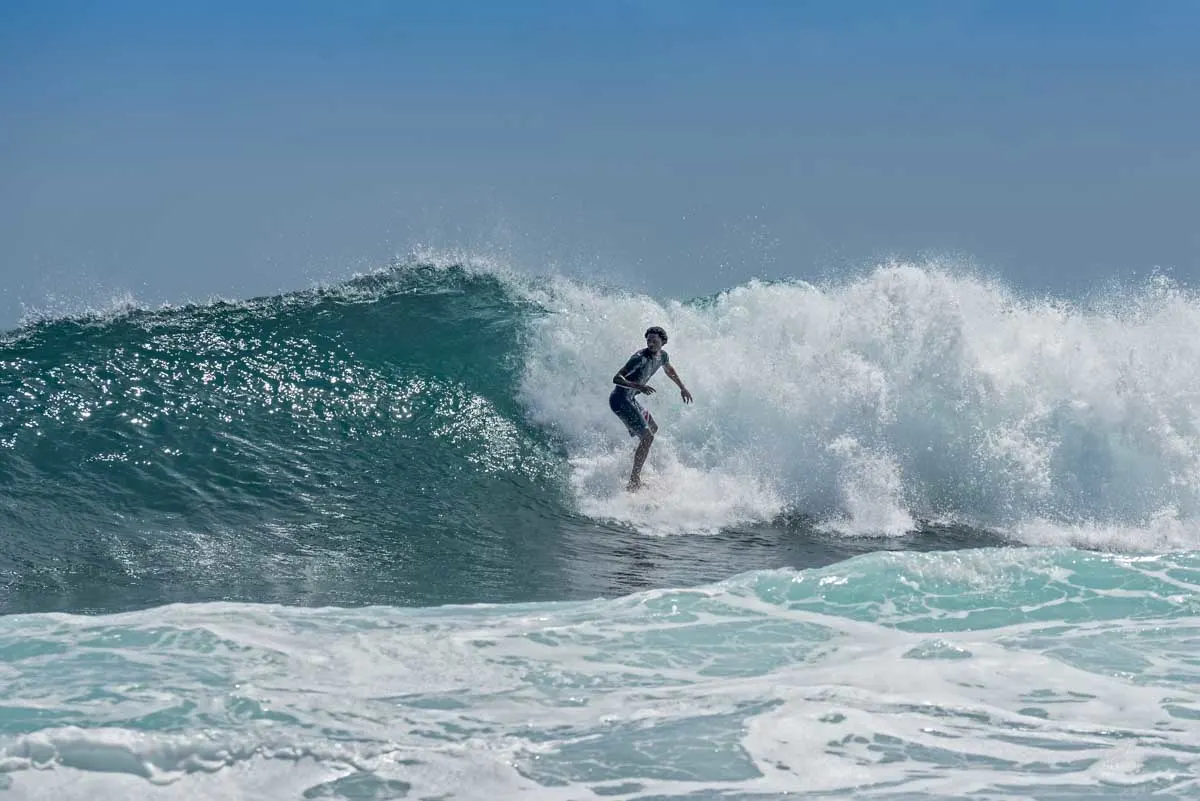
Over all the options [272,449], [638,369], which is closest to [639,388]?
[638,369]

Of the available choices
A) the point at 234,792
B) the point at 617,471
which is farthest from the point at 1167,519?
the point at 234,792

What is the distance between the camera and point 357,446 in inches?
513

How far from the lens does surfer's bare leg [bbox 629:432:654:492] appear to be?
12453mm

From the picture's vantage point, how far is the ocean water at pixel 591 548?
534 centimetres

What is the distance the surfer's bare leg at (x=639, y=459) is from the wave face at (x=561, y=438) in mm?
255

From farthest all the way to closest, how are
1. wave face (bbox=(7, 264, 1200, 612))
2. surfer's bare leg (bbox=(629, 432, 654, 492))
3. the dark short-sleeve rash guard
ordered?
the dark short-sleeve rash guard → surfer's bare leg (bbox=(629, 432, 654, 492)) → wave face (bbox=(7, 264, 1200, 612))

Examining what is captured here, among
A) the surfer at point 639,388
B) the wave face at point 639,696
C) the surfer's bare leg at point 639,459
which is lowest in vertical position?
the wave face at point 639,696

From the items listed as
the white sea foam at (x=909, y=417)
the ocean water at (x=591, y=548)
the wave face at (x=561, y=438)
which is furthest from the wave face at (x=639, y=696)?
the white sea foam at (x=909, y=417)

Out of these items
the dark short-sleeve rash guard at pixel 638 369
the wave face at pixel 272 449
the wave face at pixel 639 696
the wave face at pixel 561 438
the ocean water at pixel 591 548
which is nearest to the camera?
the wave face at pixel 639 696

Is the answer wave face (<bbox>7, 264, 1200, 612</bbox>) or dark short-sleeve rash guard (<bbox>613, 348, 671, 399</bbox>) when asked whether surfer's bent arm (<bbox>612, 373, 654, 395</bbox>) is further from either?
wave face (<bbox>7, 264, 1200, 612</bbox>)

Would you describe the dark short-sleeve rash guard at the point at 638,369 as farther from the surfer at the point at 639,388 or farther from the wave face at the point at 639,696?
the wave face at the point at 639,696

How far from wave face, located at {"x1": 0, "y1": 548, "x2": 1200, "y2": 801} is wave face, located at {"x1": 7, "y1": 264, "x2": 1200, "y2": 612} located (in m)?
1.42

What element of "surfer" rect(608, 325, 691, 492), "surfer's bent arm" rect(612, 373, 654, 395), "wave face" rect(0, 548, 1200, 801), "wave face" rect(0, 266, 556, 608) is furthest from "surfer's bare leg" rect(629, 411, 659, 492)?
"wave face" rect(0, 548, 1200, 801)

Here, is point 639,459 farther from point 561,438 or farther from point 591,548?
point 591,548
